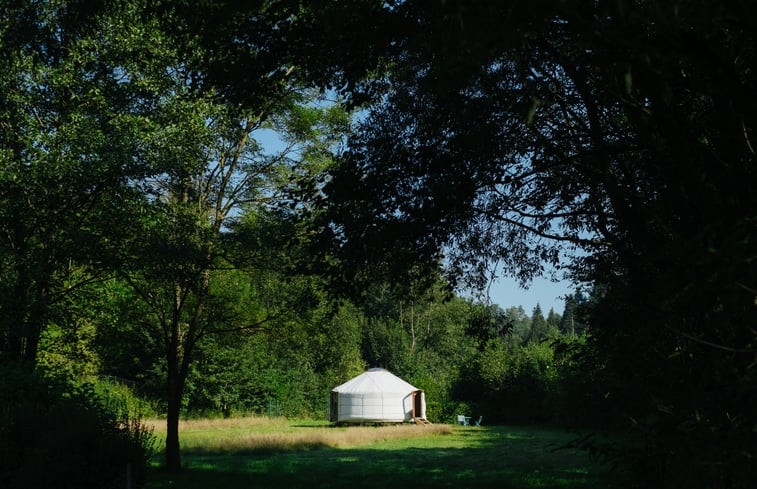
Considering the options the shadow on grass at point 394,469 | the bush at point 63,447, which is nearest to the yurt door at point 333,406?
the shadow on grass at point 394,469

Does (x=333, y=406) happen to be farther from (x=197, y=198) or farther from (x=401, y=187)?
(x=401, y=187)

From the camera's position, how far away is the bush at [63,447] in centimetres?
737

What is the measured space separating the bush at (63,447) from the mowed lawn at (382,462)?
3.67 metres

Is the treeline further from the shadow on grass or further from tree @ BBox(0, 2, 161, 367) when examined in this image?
the shadow on grass

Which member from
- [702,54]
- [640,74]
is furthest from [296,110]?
[702,54]

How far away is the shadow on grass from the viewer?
1262 cm

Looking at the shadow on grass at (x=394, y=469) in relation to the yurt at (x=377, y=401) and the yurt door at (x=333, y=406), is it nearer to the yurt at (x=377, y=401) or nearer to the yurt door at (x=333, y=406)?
the yurt at (x=377, y=401)

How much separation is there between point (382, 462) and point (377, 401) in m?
17.9

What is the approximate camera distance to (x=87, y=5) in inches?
280

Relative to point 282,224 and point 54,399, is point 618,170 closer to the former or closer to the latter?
point 282,224

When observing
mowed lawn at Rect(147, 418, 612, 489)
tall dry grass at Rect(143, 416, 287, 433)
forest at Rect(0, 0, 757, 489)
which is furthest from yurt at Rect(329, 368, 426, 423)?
forest at Rect(0, 0, 757, 489)

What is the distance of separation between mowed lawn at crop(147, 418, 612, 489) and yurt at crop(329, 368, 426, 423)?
624 cm

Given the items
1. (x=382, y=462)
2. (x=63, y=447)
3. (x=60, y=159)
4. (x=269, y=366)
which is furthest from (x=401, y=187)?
(x=269, y=366)

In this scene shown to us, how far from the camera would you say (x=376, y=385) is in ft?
116
